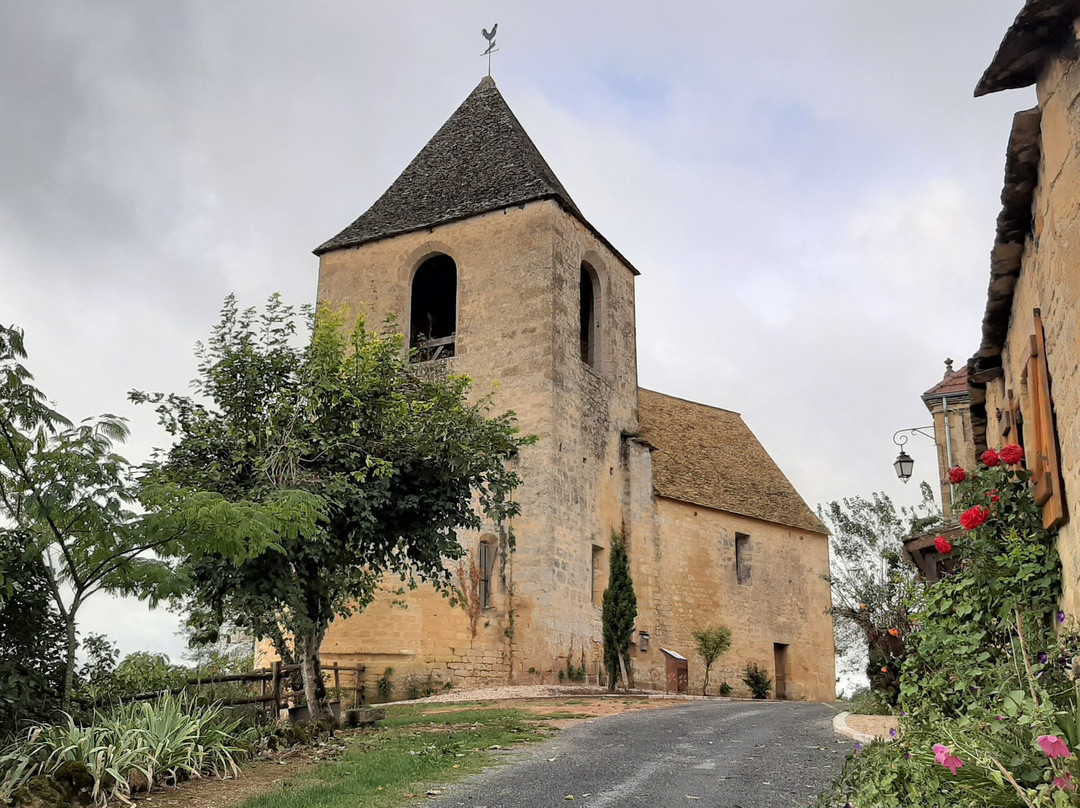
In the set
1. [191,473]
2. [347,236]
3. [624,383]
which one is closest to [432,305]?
[347,236]

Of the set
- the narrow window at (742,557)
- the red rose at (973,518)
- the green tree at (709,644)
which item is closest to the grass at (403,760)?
the red rose at (973,518)

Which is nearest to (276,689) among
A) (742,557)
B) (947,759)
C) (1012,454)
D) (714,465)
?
(1012,454)

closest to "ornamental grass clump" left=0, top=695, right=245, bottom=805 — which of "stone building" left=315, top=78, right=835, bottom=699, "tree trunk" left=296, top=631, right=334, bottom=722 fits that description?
"tree trunk" left=296, top=631, right=334, bottom=722

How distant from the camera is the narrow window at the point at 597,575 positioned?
2377 centimetres

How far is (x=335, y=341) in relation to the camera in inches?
560

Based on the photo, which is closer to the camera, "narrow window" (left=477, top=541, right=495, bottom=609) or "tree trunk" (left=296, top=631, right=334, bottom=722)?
"tree trunk" (left=296, top=631, right=334, bottom=722)

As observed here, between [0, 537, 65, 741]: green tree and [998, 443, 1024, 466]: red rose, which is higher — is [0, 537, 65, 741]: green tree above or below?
below

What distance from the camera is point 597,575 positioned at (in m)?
24.1

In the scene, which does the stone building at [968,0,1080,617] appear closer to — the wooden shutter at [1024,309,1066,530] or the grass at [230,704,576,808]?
the wooden shutter at [1024,309,1066,530]

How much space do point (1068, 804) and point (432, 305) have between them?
24389 mm

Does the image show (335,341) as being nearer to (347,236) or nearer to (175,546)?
(175,546)

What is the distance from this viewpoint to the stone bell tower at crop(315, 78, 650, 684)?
21375 mm

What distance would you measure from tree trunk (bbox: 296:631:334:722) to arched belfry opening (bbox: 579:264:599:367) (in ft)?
45.8

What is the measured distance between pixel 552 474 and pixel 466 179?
8652 millimetres
